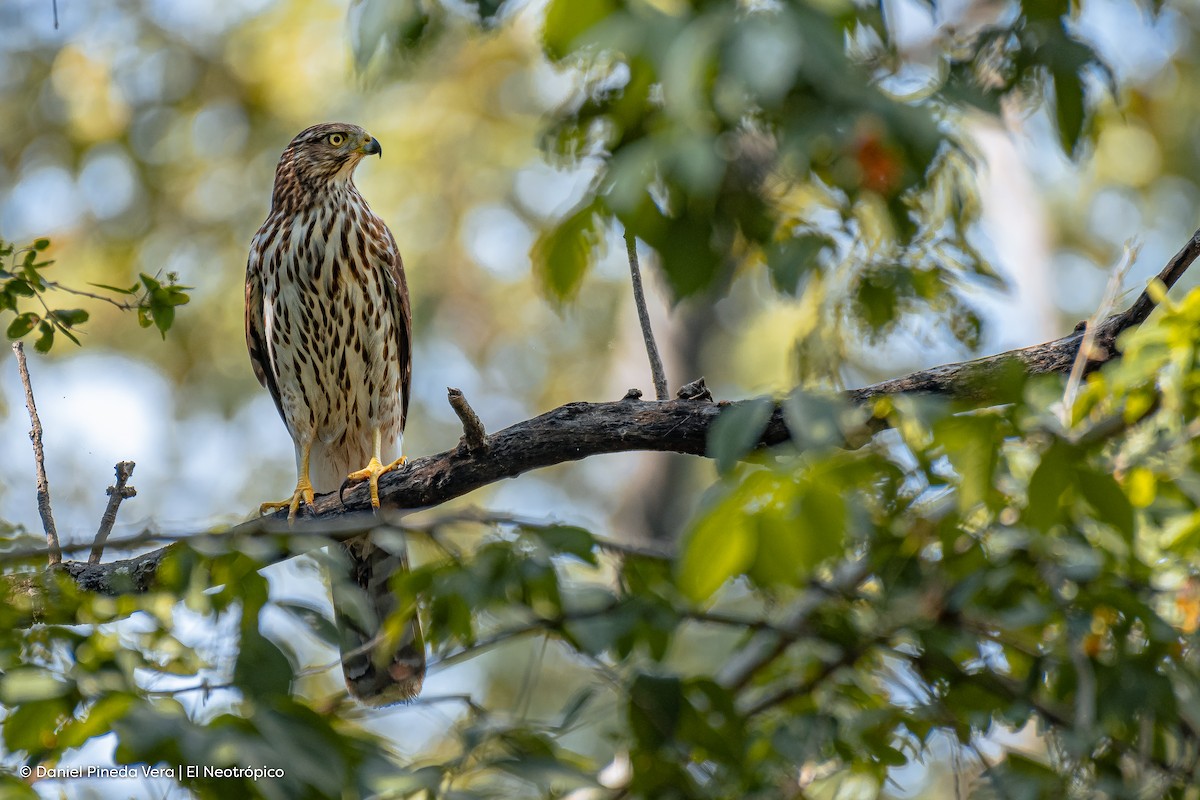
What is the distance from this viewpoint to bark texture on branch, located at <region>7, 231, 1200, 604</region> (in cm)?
316

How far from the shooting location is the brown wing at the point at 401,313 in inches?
213

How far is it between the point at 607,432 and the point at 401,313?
221cm

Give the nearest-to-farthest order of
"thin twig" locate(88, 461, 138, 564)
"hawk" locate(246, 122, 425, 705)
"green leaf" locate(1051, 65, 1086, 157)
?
"green leaf" locate(1051, 65, 1086, 157)
"thin twig" locate(88, 461, 138, 564)
"hawk" locate(246, 122, 425, 705)

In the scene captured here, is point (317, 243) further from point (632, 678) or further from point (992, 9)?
point (992, 9)

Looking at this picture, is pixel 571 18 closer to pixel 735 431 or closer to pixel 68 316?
pixel 735 431

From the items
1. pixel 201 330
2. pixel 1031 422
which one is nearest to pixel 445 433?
pixel 201 330

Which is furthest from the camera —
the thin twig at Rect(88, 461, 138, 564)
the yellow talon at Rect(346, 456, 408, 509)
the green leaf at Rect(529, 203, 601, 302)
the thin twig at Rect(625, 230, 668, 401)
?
the yellow talon at Rect(346, 456, 408, 509)

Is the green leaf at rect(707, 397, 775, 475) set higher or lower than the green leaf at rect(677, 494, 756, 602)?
higher

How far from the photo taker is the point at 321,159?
5.54 meters

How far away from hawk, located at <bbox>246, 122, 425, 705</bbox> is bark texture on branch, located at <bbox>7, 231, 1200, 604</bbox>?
40.2 inches

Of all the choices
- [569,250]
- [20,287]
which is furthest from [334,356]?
[569,250]

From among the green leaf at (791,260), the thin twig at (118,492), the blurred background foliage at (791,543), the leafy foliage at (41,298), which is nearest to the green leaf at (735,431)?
the blurred background foliage at (791,543)

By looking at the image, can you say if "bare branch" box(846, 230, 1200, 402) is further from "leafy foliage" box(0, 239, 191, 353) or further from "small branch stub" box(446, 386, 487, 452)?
"leafy foliage" box(0, 239, 191, 353)

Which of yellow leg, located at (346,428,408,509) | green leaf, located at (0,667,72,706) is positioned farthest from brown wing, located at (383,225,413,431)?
green leaf, located at (0,667,72,706)
